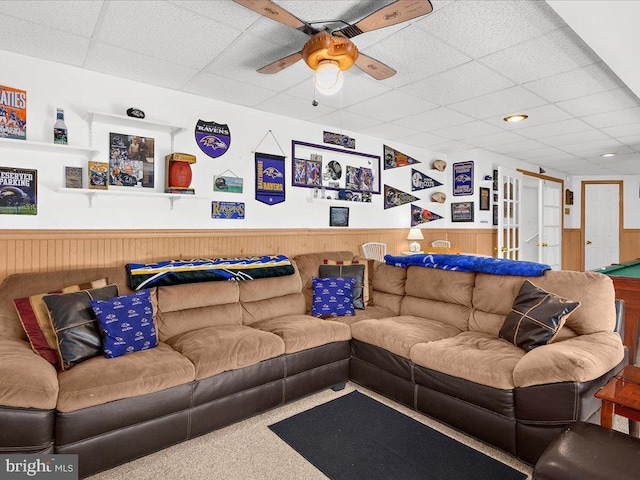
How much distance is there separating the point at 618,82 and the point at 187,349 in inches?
156

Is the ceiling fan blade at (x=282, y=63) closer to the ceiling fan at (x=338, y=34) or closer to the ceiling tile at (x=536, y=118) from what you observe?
the ceiling fan at (x=338, y=34)

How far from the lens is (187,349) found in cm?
256

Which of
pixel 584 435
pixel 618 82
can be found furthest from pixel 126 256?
pixel 618 82

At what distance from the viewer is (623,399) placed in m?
1.68

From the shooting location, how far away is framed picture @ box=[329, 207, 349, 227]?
483 cm

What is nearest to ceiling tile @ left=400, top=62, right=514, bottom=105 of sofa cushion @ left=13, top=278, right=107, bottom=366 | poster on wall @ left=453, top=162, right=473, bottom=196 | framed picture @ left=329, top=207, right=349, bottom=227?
framed picture @ left=329, top=207, right=349, bottom=227

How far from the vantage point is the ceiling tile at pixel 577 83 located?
3.03 meters

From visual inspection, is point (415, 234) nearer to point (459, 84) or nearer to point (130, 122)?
point (459, 84)

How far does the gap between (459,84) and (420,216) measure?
2883 millimetres

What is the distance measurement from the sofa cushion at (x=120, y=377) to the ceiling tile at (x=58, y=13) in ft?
6.63

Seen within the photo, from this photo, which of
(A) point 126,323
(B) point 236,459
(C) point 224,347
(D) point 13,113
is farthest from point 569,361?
(D) point 13,113

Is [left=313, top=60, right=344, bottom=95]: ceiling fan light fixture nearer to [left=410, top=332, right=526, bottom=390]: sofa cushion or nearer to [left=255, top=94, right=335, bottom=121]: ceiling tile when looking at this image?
[left=255, top=94, right=335, bottom=121]: ceiling tile

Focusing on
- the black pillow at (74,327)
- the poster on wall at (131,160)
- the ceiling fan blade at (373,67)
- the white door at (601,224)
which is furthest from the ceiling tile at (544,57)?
the white door at (601,224)

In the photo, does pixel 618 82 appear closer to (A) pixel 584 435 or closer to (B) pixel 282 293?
(A) pixel 584 435
